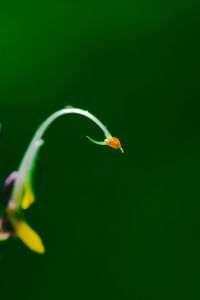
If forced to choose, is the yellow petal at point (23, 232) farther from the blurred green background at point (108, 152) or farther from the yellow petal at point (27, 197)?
the blurred green background at point (108, 152)

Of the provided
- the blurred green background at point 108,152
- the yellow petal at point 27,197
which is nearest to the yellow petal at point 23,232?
the yellow petal at point 27,197

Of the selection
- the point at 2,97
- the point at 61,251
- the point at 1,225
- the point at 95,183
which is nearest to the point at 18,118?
the point at 2,97

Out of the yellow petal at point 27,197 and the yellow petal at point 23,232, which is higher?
the yellow petal at point 27,197

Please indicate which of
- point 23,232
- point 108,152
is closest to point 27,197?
point 23,232

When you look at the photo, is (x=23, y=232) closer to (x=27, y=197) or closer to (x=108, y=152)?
(x=27, y=197)

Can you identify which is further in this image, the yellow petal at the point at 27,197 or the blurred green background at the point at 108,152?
the blurred green background at the point at 108,152

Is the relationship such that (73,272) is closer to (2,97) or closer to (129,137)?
(129,137)

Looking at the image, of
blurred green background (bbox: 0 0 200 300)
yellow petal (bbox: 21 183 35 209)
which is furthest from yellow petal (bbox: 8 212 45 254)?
blurred green background (bbox: 0 0 200 300)

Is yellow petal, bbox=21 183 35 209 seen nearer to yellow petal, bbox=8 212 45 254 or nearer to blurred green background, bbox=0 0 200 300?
yellow petal, bbox=8 212 45 254
